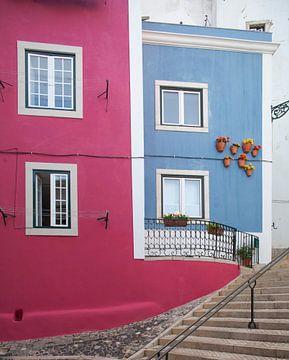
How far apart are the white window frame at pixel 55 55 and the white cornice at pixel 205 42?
110 inches

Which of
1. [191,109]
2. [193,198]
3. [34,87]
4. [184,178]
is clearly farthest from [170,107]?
[34,87]

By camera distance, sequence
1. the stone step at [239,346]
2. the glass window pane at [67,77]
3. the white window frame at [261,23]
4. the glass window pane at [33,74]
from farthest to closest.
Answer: the white window frame at [261,23]
the glass window pane at [67,77]
the glass window pane at [33,74]
the stone step at [239,346]

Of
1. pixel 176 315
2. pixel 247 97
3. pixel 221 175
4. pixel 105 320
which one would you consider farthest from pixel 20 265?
pixel 247 97

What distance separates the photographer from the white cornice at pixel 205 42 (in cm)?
1530

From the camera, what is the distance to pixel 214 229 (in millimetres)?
14359

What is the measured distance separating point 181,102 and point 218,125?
3.78ft

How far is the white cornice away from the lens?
1530 cm

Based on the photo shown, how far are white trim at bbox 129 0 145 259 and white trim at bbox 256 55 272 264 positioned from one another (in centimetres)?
417

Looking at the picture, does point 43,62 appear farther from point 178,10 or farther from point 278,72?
point 278,72

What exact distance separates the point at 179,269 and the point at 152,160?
3219mm

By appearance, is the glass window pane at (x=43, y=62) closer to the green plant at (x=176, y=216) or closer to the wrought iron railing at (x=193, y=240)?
the wrought iron railing at (x=193, y=240)

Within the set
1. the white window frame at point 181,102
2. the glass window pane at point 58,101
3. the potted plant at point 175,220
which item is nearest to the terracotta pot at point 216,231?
the potted plant at point 175,220

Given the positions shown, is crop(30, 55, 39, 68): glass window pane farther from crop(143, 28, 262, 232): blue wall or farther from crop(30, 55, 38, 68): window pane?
crop(143, 28, 262, 232): blue wall

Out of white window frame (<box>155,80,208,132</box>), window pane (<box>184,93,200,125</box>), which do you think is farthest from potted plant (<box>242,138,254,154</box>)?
window pane (<box>184,93,200,125</box>)
